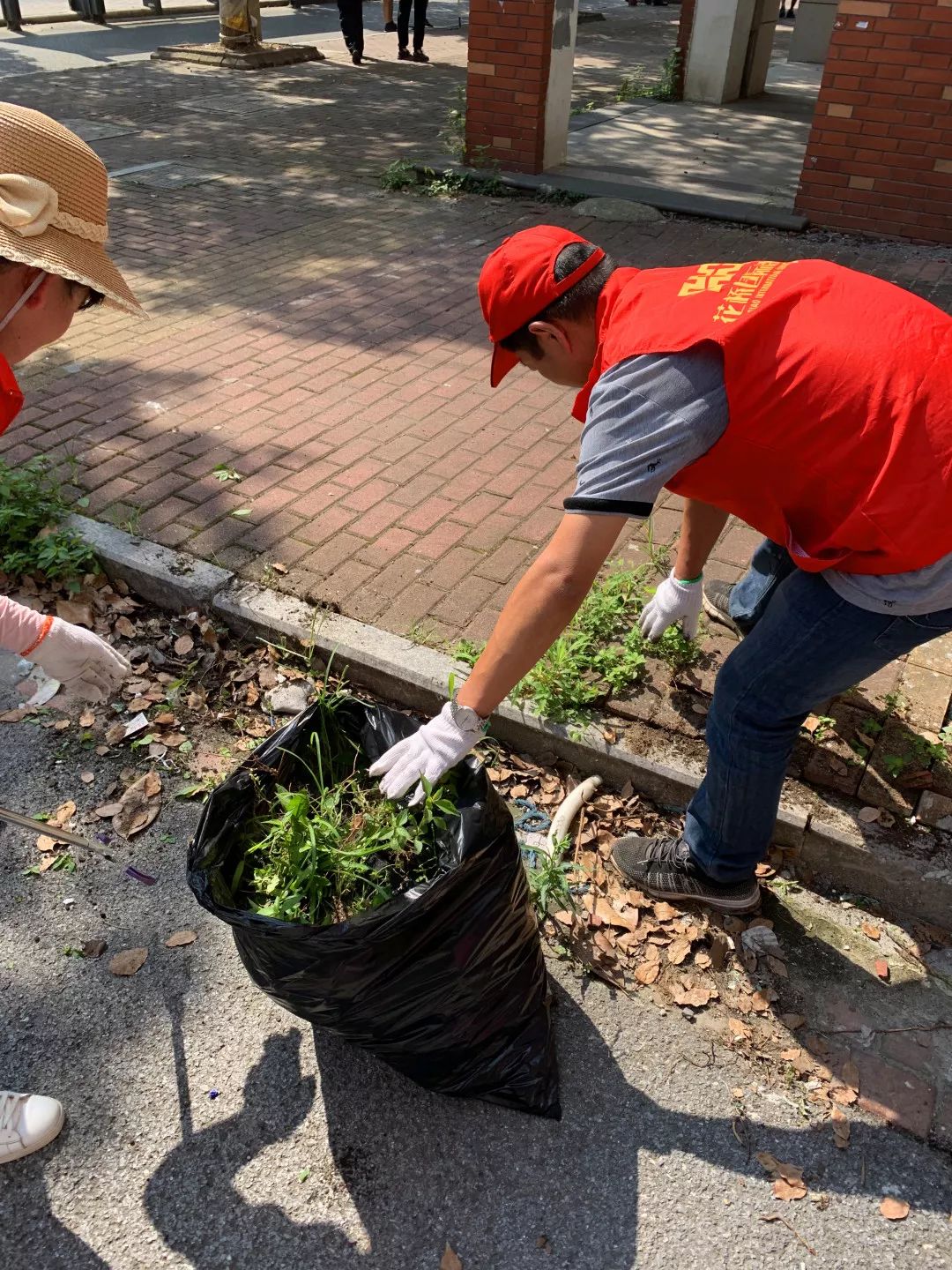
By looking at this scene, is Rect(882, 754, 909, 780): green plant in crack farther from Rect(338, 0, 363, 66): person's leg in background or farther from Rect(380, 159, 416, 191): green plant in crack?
Rect(338, 0, 363, 66): person's leg in background

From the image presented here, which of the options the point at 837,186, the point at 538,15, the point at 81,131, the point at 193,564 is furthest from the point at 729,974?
the point at 81,131

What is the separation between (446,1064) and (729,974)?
750 mm

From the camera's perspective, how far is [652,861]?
7.82ft

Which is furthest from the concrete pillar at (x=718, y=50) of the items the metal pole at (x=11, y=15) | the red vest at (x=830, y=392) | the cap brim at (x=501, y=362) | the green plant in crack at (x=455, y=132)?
the metal pole at (x=11, y=15)

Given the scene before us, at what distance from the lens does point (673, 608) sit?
2.71m

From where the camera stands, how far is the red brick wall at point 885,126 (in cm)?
580

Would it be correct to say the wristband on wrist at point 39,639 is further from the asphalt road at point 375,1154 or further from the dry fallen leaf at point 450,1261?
the dry fallen leaf at point 450,1261

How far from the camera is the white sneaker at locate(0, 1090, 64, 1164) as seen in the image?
1.85 m

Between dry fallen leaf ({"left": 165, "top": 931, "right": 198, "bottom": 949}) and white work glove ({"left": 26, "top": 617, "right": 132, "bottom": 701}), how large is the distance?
0.62 meters

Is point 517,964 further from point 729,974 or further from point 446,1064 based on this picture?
point 729,974

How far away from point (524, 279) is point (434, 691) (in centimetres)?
139

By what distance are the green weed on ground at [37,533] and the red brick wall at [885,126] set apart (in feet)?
18.4

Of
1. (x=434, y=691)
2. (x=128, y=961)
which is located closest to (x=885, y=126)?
(x=434, y=691)

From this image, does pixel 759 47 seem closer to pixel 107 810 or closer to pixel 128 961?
pixel 107 810
